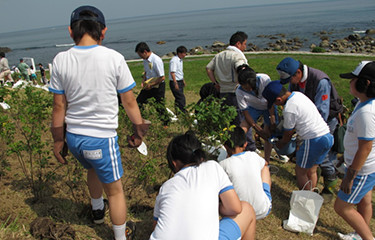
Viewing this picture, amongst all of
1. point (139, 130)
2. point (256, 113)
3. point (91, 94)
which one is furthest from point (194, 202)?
point (256, 113)

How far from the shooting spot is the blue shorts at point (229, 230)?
232 cm

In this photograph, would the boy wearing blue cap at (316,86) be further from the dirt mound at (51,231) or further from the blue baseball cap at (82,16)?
the dirt mound at (51,231)

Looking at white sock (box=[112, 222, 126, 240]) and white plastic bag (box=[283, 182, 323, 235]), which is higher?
white sock (box=[112, 222, 126, 240])

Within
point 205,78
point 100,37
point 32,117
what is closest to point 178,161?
point 100,37

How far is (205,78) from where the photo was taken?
12.7 m

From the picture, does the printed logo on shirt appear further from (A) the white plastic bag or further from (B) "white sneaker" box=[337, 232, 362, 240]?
(B) "white sneaker" box=[337, 232, 362, 240]

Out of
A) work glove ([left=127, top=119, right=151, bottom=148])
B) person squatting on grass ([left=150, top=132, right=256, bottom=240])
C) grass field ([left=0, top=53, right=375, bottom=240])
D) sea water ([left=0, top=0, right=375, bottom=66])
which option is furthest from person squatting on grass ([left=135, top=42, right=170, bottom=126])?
sea water ([left=0, top=0, right=375, bottom=66])

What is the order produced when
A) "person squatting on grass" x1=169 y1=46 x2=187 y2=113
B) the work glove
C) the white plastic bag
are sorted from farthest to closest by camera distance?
"person squatting on grass" x1=169 y1=46 x2=187 y2=113
the white plastic bag
the work glove

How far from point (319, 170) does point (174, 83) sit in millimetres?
4002

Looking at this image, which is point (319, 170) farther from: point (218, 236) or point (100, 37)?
point (100, 37)

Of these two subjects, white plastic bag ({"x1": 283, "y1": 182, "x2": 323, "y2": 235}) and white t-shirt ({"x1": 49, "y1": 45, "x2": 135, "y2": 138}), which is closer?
white t-shirt ({"x1": 49, "y1": 45, "x2": 135, "y2": 138})

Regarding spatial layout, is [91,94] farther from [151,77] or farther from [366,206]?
[151,77]

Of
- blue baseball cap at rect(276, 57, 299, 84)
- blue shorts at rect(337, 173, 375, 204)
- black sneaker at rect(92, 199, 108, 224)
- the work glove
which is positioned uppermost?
blue baseball cap at rect(276, 57, 299, 84)

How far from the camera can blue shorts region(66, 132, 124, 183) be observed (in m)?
2.45
